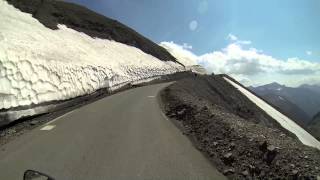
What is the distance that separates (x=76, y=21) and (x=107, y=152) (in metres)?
46.9

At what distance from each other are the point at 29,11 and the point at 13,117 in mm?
29811

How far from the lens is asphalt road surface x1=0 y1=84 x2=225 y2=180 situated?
8.16 m

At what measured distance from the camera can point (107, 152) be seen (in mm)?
9938

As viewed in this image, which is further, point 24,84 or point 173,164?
point 24,84

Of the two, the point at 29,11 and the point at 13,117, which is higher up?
the point at 29,11

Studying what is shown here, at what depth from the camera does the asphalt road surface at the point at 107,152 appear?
8.16 metres

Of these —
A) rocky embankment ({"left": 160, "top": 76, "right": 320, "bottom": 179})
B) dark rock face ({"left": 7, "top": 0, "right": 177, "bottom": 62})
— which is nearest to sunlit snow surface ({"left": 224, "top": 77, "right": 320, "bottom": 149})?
dark rock face ({"left": 7, "top": 0, "right": 177, "bottom": 62})

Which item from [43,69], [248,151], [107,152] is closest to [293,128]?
[43,69]

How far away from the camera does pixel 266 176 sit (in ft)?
24.8

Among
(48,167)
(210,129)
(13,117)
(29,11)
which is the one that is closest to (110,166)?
(48,167)

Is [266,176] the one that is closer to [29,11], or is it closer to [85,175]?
[85,175]

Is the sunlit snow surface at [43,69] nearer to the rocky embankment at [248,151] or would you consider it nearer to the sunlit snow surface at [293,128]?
the rocky embankment at [248,151]

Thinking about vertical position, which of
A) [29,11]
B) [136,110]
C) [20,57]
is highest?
[29,11]

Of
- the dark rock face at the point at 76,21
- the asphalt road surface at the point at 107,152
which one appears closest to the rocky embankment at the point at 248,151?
the asphalt road surface at the point at 107,152
